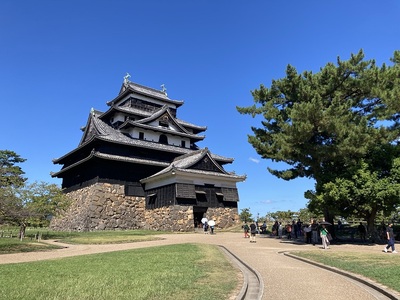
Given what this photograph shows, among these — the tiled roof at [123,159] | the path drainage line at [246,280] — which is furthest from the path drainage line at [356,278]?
the tiled roof at [123,159]

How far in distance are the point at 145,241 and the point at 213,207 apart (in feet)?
43.5

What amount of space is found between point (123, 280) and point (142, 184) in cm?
2873

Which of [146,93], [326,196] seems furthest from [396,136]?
[146,93]

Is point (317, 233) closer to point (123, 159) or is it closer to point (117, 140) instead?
point (123, 159)

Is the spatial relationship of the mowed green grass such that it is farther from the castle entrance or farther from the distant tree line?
the castle entrance

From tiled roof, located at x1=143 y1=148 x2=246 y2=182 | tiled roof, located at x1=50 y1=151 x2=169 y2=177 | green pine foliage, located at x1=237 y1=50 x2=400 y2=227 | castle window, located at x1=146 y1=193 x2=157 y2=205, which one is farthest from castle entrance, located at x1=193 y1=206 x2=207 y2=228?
green pine foliage, located at x1=237 y1=50 x2=400 y2=227

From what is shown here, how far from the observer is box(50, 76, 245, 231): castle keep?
32.4 meters

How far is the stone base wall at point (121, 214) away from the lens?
31.8 metres

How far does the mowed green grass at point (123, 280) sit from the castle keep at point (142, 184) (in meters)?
20.2

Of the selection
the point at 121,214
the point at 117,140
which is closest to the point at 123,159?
the point at 117,140

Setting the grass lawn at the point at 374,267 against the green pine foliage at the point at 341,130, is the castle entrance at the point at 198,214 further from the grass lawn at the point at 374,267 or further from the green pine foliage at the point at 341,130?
the grass lawn at the point at 374,267

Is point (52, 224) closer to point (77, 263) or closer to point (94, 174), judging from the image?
point (94, 174)

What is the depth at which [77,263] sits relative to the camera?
460 inches

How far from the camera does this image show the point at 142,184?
36812 millimetres
